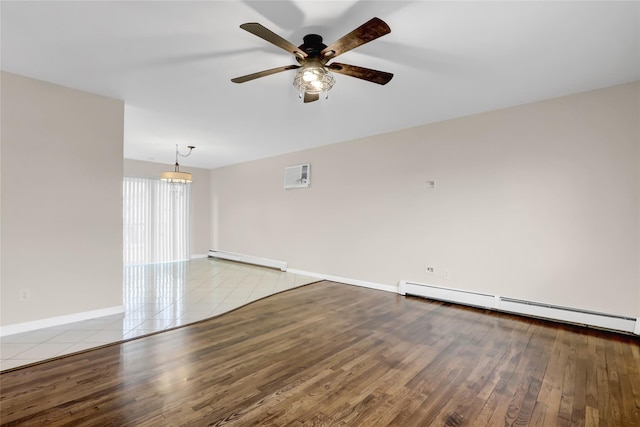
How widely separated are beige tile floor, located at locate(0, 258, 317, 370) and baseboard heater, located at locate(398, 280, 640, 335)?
6.84ft

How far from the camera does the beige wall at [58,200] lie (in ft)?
9.16

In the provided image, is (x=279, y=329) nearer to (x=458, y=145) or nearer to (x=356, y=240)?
(x=356, y=240)

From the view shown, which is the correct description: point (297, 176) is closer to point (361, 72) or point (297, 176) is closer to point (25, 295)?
point (361, 72)

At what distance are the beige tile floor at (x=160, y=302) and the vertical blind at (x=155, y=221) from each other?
1.64ft

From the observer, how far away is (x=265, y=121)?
4125mm

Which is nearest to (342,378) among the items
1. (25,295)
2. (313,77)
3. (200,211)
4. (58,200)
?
(313,77)

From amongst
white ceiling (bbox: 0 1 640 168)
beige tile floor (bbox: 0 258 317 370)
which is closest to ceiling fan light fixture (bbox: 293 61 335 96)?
white ceiling (bbox: 0 1 640 168)

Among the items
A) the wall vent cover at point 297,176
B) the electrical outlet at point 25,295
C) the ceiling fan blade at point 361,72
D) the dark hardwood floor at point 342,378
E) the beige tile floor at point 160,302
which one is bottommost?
the dark hardwood floor at point 342,378

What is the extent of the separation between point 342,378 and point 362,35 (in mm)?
2336

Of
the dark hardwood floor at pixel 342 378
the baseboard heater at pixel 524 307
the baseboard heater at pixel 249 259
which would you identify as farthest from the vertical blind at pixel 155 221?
the baseboard heater at pixel 524 307

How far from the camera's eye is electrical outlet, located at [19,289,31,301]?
283cm

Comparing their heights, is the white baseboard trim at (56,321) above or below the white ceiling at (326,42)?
below

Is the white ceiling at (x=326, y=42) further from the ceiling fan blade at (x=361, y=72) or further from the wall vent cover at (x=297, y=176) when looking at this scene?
the wall vent cover at (x=297, y=176)

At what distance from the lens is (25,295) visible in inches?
112
